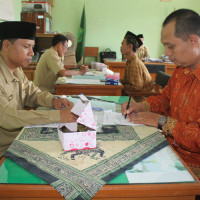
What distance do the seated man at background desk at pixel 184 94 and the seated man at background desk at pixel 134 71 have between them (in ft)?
5.38

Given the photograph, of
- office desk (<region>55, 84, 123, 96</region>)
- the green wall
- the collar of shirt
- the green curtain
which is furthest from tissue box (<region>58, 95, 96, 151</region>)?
the green wall

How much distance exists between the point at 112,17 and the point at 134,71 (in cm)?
400

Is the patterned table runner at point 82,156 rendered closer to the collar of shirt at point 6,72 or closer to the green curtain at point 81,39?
the collar of shirt at point 6,72

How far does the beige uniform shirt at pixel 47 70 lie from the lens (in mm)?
3021

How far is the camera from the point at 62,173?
2.45 feet

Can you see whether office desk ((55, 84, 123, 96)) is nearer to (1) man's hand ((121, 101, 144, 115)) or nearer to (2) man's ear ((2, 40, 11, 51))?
(2) man's ear ((2, 40, 11, 51))

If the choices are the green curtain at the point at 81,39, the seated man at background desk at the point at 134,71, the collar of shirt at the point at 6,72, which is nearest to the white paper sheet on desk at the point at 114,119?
the collar of shirt at the point at 6,72

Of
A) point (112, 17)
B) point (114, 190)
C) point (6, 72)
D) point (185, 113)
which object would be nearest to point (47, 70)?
point (6, 72)

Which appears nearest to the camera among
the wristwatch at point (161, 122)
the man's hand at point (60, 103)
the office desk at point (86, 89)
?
the wristwatch at point (161, 122)

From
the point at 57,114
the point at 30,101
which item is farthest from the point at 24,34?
the point at 57,114

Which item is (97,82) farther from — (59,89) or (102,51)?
(102,51)

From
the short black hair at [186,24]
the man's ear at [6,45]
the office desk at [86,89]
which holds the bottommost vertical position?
the office desk at [86,89]

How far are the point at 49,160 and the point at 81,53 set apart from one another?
5824 mm

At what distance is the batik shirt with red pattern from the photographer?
112 centimetres
